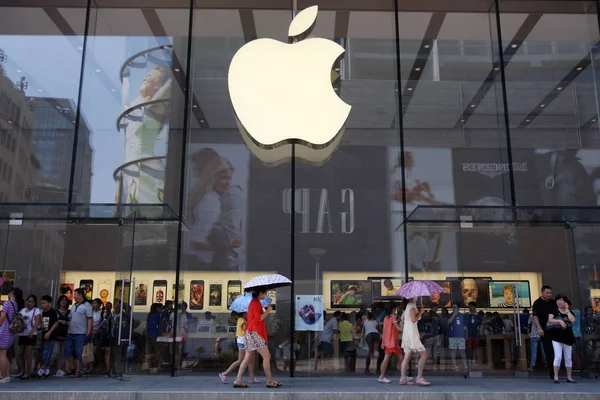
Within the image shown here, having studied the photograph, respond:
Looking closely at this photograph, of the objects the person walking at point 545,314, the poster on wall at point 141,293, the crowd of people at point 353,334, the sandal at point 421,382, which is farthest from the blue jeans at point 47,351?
the person walking at point 545,314

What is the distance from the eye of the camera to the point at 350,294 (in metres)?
11.1

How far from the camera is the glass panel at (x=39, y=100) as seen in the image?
39.2 ft

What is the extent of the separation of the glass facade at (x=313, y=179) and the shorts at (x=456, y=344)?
4 centimetres

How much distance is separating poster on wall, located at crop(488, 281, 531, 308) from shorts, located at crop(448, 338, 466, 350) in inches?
43.5

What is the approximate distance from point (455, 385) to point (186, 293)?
505 centimetres

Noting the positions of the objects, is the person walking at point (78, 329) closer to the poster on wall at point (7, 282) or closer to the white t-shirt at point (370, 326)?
the poster on wall at point (7, 282)

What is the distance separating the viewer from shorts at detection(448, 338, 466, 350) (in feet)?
35.0

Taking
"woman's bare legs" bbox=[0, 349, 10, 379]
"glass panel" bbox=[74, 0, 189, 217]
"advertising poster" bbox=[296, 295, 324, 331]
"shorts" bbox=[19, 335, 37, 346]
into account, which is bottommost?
"woman's bare legs" bbox=[0, 349, 10, 379]

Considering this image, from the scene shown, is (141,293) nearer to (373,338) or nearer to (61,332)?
(61,332)

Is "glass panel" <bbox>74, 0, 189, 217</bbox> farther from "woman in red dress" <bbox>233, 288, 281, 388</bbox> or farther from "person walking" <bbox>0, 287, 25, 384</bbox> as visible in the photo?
"woman in red dress" <bbox>233, 288, 281, 388</bbox>

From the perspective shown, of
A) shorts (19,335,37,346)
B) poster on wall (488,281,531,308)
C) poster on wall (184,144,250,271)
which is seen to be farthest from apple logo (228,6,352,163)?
shorts (19,335,37,346)

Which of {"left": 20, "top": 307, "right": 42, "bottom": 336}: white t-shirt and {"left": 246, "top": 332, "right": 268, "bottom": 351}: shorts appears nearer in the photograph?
{"left": 246, "top": 332, "right": 268, "bottom": 351}: shorts

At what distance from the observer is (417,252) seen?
A: 11.3 meters

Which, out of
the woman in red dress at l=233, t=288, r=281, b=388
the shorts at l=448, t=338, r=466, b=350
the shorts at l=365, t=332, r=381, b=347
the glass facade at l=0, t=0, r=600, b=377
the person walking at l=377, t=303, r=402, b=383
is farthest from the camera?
the glass facade at l=0, t=0, r=600, b=377
